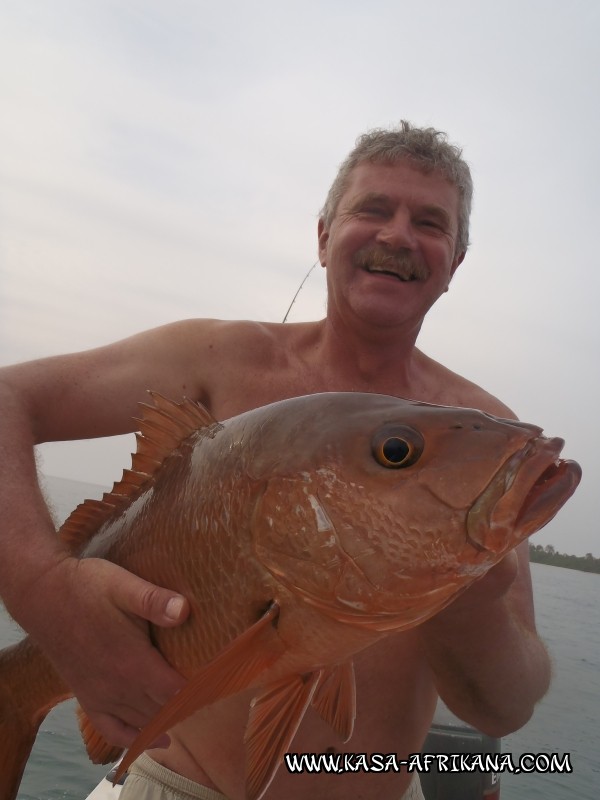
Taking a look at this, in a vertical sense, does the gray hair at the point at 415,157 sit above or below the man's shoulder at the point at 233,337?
above

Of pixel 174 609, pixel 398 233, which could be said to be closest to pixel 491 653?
pixel 174 609

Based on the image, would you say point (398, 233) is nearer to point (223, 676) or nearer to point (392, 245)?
point (392, 245)

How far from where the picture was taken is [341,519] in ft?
5.04

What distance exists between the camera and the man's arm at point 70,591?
5.77 ft

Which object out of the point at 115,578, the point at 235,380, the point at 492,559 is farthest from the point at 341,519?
the point at 235,380

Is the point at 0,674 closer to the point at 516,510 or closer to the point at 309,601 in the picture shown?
the point at 309,601

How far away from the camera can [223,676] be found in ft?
4.88

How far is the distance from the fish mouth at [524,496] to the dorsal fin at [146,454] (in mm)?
896

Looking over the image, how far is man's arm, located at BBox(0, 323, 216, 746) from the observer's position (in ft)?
5.77

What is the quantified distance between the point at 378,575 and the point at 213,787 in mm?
1748

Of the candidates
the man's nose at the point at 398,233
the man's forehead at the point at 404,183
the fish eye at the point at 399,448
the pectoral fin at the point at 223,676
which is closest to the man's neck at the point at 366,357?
the man's nose at the point at 398,233

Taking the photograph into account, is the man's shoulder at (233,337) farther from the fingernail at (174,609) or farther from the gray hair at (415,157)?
the fingernail at (174,609)

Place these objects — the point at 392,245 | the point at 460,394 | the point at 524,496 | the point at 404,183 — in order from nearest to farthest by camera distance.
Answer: the point at 524,496, the point at 392,245, the point at 404,183, the point at 460,394

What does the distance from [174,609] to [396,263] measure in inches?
79.2
